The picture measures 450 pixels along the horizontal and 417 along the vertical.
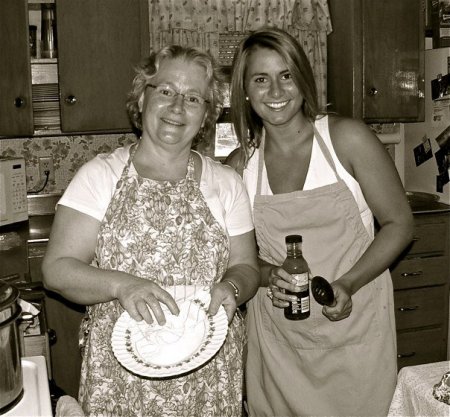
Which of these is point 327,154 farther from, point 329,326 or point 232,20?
point 232,20

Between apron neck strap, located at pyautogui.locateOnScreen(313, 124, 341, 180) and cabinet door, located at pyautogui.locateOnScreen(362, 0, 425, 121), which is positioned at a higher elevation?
cabinet door, located at pyautogui.locateOnScreen(362, 0, 425, 121)


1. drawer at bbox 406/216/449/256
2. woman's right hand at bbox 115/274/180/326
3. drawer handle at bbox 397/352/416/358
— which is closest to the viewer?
woman's right hand at bbox 115/274/180/326

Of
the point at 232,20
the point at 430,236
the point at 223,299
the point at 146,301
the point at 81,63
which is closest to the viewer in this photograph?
the point at 146,301

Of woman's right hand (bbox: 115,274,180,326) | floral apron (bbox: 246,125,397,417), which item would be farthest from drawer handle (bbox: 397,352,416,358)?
woman's right hand (bbox: 115,274,180,326)

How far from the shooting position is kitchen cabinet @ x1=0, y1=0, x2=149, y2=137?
10.2 feet

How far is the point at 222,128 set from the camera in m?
3.80

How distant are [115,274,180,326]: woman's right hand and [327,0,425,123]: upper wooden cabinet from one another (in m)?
2.35

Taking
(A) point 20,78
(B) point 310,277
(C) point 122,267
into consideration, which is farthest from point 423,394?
(A) point 20,78

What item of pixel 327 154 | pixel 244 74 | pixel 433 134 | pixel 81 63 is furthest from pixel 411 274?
pixel 81 63

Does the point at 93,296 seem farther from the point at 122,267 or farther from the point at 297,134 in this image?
the point at 297,134

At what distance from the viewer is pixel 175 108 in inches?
68.0

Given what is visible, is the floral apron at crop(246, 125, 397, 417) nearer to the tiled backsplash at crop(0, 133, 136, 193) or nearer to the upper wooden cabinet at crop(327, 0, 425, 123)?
the upper wooden cabinet at crop(327, 0, 425, 123)

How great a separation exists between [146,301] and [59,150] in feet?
7.75

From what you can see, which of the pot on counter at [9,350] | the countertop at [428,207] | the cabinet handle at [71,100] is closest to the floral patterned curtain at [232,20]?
the cabinet handle at [71,100]
